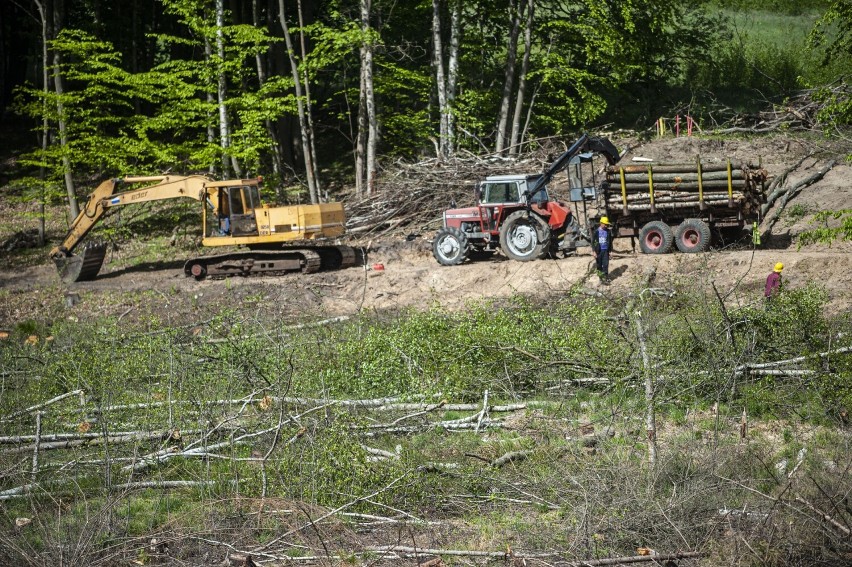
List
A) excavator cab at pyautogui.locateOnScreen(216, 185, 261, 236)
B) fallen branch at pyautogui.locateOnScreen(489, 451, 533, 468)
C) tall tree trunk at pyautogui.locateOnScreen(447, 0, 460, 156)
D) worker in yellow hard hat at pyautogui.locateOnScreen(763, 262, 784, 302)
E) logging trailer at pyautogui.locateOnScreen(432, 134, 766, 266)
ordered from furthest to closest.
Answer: tall tree trunk at pyautogui.locateOnScreen(447, 0, 460, 156)
excavator cab at pyautogui.locateOnScreen(216, 185, 261, 236)
logging trailer at pyautogui.locateOnScreen(432, 134, 766, 266)
worker in yellow hard hat at pyautogui.locateOnScreen(763, 262, 784, 302)
fallen branch at pyautogui.locateOnScreen(489, 451, 533, 468)

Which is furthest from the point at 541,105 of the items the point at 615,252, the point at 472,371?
the point at 472,371

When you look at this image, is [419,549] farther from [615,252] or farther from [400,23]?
[400,23]

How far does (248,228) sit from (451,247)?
502 centimetres

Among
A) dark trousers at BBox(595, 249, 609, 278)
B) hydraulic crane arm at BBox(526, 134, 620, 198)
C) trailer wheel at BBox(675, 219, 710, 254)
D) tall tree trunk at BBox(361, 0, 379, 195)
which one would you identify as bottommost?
dark trousers at BBox(595, 249, 609, 278)

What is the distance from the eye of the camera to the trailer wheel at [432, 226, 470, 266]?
69.2 feet

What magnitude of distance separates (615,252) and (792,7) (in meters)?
29.2

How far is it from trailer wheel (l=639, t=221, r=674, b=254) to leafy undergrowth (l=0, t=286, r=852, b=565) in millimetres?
5563

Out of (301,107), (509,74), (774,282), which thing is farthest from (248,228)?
(774,282)

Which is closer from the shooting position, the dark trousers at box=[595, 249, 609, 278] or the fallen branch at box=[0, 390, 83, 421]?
the fallen branch at box=[0, 390, 83, 421]

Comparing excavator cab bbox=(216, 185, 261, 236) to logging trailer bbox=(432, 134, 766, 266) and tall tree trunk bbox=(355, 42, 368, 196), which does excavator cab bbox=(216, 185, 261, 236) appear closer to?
logging trailer bbox=(432, 134, 766, 266)

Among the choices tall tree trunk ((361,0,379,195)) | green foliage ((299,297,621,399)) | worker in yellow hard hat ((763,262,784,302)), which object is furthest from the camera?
tall tree trunk ((361,0,379,195))

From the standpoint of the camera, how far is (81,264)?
2325cm

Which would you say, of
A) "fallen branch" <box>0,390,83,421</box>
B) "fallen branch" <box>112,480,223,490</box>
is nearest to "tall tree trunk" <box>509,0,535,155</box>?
"fallen branch" <box>0,390,83,421</box>

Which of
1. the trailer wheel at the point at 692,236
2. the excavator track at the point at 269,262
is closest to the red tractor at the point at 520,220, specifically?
the trailer wheel at the point at 692,236
